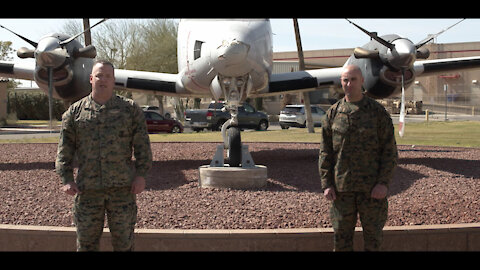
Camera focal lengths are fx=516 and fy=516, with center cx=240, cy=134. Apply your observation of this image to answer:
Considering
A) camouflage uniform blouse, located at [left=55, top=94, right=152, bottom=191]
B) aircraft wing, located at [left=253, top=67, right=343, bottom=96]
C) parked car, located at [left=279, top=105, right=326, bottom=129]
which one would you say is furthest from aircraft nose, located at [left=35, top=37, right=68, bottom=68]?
parked car, located at [left=279, top=105, right=326, bottom=129]

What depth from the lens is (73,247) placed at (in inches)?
219

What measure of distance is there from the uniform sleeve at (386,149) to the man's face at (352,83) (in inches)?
11.8

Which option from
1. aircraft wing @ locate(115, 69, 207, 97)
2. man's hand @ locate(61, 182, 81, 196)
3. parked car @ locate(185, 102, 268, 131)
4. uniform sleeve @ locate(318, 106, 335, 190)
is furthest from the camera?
parked car @ locate(185, 102, 268, 131)

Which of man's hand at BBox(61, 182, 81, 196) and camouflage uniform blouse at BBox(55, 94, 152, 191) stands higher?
camouflage uniform blouse at BBox(55, 94, 152, 191)

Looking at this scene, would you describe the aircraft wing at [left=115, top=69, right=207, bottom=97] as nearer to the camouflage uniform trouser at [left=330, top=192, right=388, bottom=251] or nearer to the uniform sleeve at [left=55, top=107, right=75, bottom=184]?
the uniform sleeve at [left=55, top=107, right=75, bottom=184]

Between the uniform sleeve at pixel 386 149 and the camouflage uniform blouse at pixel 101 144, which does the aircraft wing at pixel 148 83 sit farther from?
the uniform sleeve at pixel 386 149

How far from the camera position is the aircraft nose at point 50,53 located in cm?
1141

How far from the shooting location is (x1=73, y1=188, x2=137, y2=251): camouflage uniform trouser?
4.43 meters

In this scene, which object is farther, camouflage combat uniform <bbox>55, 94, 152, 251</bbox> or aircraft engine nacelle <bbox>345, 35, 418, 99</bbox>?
aircraft engine nacelle <bbox>345, 35, 418, 99</bbox>

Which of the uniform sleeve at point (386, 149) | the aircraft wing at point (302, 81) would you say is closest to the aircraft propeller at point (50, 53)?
the aircraft wing at point (302, 81)

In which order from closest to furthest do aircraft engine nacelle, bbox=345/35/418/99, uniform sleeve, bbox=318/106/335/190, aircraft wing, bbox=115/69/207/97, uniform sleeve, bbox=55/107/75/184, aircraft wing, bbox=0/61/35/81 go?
uniform sleeve, bbox=55/107/75/184
uniform sleeve, bbox=318/106/335/190
aircraft engine nacelle, bbox=345/35/418/99
aircraft wing, bbox=0/61/35/81
aircraft wing, bbox=115/69/207/97

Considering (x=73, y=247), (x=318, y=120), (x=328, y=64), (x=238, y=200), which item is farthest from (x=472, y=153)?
(x=328, y=64)

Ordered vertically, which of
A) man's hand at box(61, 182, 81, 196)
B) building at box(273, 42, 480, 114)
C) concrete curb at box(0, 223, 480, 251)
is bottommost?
concrete curb at box(0, 223, 480, 251)
